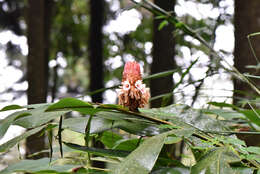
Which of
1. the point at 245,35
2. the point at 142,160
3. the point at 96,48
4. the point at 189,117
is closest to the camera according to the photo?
the point at 142,160

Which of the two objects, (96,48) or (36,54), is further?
(96,48)

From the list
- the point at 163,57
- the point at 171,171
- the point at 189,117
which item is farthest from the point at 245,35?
the point at 163,57

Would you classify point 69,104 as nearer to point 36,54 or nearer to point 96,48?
point 36,54

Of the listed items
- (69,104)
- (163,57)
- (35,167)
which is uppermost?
(163,57)

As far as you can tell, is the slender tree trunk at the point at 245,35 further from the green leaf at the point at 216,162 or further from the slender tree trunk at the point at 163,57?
the slender tree trunk at the point at 163,57

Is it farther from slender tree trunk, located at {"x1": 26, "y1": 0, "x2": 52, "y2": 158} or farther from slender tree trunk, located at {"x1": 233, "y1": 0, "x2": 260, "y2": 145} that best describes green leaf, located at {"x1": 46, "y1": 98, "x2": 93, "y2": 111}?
slender tree trunk, located at {"x1": 26, "y1": 0, "x2": 52, "y2": 158}

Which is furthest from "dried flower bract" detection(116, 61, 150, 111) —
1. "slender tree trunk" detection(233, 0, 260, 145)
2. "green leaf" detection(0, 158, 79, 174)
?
"slender tree trunk" detection(233, 0, 260, 145)
